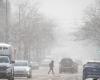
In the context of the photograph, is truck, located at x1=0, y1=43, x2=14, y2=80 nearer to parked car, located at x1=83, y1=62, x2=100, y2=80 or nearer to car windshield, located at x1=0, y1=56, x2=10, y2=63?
car windshield, located at x1=0, y1=56, x2=10, y2=63

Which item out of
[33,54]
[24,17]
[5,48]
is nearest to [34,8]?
[24,17]

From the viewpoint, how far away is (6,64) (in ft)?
150

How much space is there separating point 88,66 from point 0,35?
196ft

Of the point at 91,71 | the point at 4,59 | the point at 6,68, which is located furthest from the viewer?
the point at 91,71

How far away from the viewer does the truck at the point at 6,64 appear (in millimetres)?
45156

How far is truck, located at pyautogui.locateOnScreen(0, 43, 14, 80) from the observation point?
45.2 metres

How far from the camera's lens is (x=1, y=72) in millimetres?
45031

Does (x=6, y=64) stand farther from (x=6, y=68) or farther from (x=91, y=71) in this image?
(x=91, y=71)

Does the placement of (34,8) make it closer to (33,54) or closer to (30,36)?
(30,36)

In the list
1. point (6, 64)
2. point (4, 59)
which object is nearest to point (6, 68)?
Result: point (6, 64)

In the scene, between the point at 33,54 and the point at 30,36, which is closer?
the point at 30,36

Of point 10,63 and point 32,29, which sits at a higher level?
point 32,29

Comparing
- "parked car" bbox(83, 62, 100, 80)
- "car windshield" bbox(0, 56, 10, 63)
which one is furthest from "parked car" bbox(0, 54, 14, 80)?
"parked car" bbox(83, 62, 100, 80)

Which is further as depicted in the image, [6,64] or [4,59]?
[4,59]
